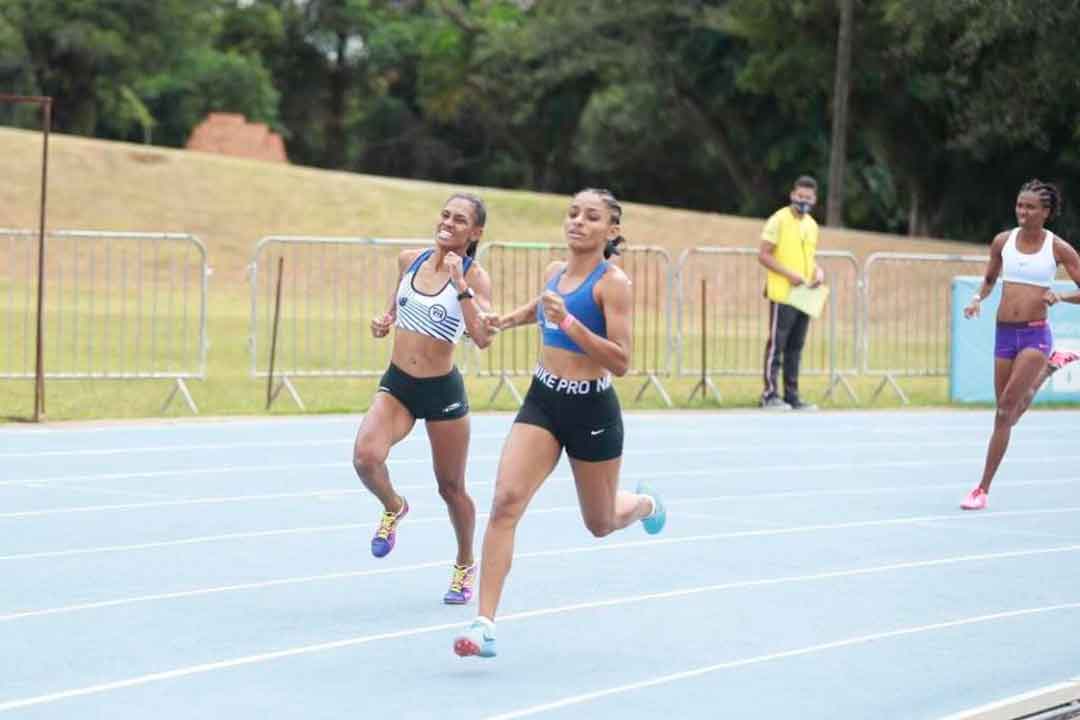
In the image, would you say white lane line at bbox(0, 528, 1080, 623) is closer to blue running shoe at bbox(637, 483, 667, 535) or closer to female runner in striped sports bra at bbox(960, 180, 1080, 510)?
blue running shoe at bbox(637, 483, 667, 535)

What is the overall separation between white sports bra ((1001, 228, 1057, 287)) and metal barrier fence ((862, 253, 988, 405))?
8534 millimetres

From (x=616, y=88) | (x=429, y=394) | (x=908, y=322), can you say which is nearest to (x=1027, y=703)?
(x=429, y=394)

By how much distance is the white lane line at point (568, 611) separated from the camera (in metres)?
6.50

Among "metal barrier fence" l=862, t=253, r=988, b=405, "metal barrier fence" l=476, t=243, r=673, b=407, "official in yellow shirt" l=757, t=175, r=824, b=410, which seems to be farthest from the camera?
"metal barrier fence" l=862, t=253, r=988, b=405

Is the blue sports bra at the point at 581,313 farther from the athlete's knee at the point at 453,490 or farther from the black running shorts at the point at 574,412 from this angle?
the athlete's knee at the point at 453,490

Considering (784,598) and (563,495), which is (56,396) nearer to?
(563,495)

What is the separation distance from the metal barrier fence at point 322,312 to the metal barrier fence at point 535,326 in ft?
2.60

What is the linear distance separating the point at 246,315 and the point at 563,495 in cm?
1970

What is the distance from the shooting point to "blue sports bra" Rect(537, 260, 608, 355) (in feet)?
23.8

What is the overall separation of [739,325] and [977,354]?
24.5 feet

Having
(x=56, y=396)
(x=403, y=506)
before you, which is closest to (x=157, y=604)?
(x=403, y=506)

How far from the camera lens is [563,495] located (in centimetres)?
1246

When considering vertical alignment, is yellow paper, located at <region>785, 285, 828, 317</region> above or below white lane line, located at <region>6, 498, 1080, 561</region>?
above

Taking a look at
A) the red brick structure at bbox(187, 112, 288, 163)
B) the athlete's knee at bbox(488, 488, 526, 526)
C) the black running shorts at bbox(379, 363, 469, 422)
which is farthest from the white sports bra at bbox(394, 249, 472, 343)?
the red brick structure at bbox(187, 112, 288, 163)
